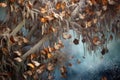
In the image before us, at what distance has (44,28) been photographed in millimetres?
2734

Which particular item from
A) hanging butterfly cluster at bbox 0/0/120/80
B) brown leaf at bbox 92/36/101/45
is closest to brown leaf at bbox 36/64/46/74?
hanging butterfly cluster at bbox 0/0/120/80

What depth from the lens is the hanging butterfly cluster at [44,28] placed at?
2738 mm

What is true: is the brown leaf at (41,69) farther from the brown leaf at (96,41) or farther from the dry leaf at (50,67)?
the brown leaf at (96,41)

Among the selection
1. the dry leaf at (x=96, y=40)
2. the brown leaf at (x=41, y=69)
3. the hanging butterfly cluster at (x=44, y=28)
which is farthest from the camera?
the dry leaf at (x=96, y=40)

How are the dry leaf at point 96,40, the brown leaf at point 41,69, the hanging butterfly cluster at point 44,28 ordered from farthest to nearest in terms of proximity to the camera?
the dry leaf at point 96,40, the brown leaf at point 41,69, the hanging butterfly cluster at point 44,28

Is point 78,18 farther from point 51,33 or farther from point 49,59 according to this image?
point 49,59

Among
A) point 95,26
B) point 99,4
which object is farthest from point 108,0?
point 95,26

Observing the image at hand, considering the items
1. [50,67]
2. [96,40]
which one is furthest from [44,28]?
[96,40]

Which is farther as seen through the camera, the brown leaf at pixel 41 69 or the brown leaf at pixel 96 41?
the brown leaf at pixel 96 41

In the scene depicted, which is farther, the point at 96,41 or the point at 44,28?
the point at 96,41

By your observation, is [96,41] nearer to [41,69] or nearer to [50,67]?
[50,67]

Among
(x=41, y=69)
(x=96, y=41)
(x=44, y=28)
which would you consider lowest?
(x=41, y=69)

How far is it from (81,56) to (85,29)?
915mm

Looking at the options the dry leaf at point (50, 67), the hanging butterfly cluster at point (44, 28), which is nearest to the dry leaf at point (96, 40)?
the hanging butterfly cluster at point (44, 28)
